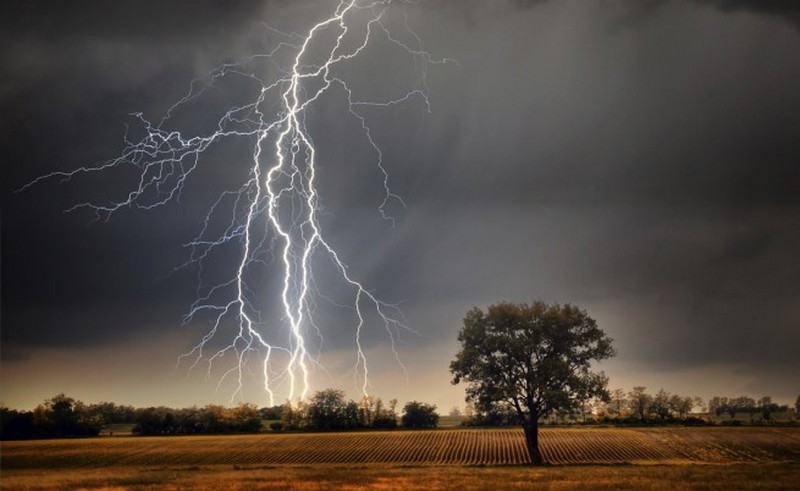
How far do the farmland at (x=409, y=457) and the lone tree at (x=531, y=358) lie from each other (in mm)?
3537

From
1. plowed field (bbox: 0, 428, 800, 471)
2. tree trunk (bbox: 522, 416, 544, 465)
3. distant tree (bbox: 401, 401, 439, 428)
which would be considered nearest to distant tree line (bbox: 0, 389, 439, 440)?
distant tree (bbox: 401, 401, 439, 428)

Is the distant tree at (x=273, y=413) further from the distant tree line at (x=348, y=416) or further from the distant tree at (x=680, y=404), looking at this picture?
the distant tree at (x=680, y=404)

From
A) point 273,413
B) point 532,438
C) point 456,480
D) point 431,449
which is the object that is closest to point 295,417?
point 273,413

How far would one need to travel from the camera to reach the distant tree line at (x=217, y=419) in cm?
7106

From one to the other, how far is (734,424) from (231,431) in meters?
51.6

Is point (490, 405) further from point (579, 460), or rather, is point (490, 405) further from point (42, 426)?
point (42, 426)

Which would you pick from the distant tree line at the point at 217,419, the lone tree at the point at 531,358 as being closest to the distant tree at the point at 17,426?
the distant tree line at the point at 217,419

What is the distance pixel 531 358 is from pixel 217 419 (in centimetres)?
4545

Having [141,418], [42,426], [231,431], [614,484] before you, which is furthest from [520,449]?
[42,426]

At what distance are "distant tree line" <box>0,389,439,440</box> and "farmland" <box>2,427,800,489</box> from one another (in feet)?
32.0

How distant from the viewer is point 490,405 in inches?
1476

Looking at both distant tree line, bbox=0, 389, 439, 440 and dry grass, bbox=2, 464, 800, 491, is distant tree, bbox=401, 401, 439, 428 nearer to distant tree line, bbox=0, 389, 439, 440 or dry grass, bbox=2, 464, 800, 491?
distant tree line, bbox=0, 389, 439, 440

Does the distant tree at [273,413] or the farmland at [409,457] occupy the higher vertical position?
the distant tree at [273,413]

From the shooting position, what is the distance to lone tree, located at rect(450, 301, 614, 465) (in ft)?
121
